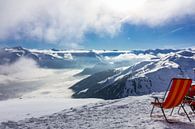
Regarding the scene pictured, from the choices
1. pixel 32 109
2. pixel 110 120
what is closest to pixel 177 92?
pixel 110 120

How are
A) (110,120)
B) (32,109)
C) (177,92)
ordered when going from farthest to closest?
1. (32,109)
2. (110,120)
3. (177,92)

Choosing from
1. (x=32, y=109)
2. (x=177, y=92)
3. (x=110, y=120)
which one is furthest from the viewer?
(x=32, y=109)

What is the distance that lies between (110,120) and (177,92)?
2892 millimetres

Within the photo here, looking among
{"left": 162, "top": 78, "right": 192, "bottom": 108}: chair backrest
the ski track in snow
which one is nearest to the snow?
the ski track in snow

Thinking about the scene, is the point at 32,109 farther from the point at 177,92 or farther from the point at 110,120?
the point at 177,92

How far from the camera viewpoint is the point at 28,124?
12828 millimetres

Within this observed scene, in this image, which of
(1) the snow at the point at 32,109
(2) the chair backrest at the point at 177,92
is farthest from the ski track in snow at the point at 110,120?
(1) the snow at the point at 32,109

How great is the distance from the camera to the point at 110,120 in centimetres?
1244

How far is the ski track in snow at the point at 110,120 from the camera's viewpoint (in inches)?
427

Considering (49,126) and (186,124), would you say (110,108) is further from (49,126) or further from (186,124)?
(186,124)

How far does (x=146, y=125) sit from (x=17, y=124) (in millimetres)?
5350

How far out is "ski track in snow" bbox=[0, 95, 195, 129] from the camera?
10.8 m

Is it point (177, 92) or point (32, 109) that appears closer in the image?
point (177, 92)

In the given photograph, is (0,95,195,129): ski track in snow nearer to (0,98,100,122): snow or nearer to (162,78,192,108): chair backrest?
(162,78,192,108): chair backrest
